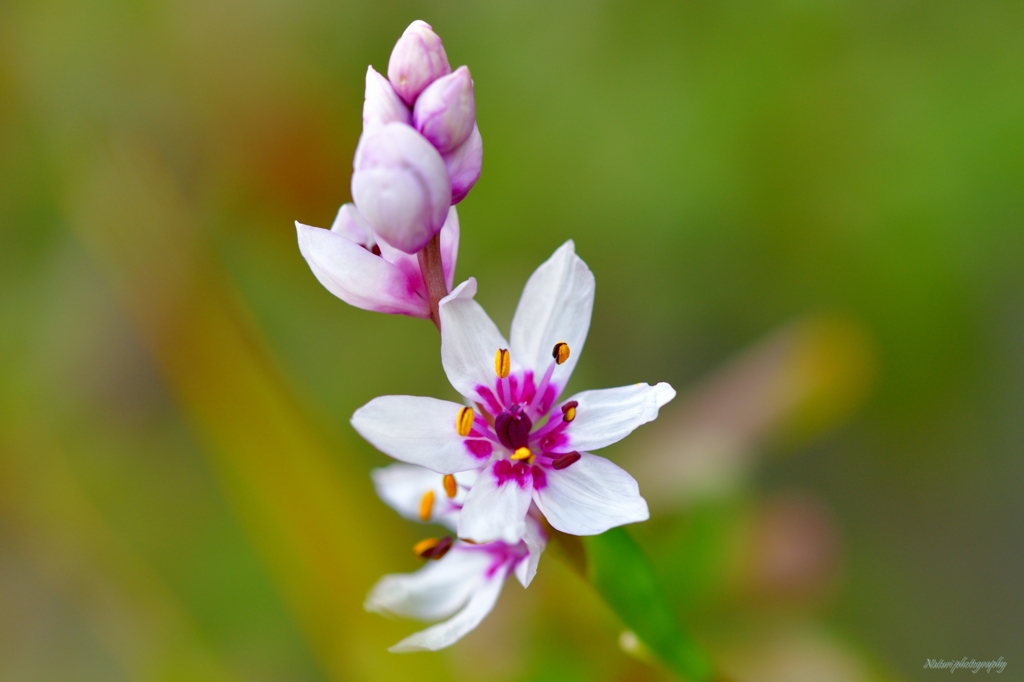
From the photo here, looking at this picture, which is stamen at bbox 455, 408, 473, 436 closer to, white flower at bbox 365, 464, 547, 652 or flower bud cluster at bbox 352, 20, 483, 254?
white flower at bbox 365, 464, 547, 652

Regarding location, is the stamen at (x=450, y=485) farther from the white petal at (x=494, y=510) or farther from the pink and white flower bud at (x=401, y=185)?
the pink and white flower bud at (x=401, y=185)

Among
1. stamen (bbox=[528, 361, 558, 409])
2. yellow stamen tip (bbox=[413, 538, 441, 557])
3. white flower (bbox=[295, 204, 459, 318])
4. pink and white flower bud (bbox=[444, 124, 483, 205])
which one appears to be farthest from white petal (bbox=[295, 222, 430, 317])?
yellow stamen tip (bbox=[413, 538, 441, 557])

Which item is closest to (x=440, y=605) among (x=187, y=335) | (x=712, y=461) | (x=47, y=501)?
(x=712, y=461)

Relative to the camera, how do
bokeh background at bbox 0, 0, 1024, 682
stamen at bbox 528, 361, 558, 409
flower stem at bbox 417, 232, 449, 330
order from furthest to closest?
bokeh background at bbox 0, 0, 1024, 682 < stamen at bbox 528, 361, 558, 409 < flower stem at bbox 417, 232, 449, 330

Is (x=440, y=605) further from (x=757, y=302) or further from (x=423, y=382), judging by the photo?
(x=757, y=302)

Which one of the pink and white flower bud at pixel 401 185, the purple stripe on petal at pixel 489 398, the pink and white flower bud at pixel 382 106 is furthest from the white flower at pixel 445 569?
the pink and white flower bud at pixel 382 106
